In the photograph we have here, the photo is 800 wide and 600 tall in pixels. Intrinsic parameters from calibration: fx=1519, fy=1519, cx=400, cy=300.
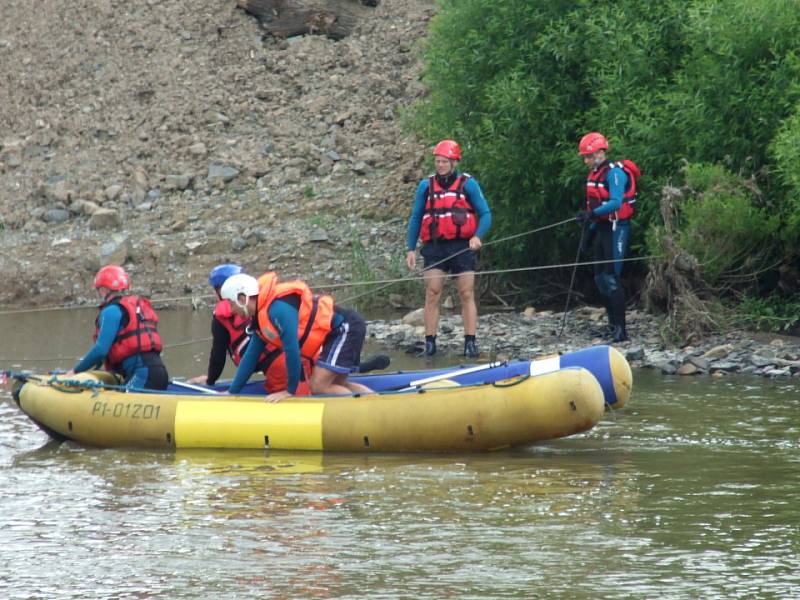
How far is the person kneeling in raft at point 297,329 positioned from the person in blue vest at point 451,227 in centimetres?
340

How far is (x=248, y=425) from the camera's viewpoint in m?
10.3

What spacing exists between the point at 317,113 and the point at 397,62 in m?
1.89

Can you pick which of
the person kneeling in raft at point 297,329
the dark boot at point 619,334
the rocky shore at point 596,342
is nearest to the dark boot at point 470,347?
the rocky shore at point 596,342

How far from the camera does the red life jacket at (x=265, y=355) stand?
1064 cm

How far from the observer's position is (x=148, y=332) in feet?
36.2

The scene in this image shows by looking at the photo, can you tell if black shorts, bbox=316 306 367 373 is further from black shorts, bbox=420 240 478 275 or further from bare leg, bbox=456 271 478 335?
black shorts, bbox=420 240 478 275

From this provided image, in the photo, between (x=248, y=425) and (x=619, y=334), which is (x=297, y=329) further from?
(x=619, y=334)

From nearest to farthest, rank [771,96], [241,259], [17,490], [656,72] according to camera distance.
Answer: [17,490], [771,96], [656,72], [241,259]

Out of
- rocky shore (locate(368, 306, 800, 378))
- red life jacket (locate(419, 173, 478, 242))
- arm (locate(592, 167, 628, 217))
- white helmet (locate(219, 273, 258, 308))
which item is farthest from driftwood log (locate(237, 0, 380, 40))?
white helmet (locate(219, 273, 258, 308))

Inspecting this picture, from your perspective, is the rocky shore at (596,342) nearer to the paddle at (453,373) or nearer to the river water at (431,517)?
the river water at (431,517)

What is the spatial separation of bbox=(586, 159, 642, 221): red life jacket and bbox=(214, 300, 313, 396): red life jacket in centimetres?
447

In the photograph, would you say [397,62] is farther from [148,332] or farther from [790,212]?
[148,332]

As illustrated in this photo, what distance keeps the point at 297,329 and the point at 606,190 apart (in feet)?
16.1

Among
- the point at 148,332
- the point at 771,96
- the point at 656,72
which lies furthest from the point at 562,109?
the point at 148,332
